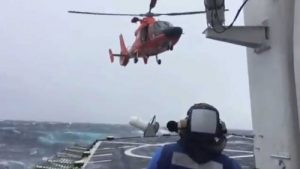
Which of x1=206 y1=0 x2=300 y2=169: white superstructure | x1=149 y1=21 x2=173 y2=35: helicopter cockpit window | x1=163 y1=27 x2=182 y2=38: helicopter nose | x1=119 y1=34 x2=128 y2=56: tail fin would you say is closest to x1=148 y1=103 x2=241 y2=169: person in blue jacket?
x1=206 y1=0 x2=300 y2=169: white superstructure

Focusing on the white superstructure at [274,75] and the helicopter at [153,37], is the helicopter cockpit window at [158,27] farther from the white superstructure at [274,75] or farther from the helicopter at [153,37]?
the white superstructure at [274,75]

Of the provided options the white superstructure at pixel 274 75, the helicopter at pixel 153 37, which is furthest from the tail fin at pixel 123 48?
the white superstructure at pixel 274 75

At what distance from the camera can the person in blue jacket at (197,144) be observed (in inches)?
112

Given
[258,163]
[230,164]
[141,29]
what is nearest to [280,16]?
[258,163]

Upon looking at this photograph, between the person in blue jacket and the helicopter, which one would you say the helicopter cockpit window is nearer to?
the helicopter

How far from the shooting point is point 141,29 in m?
18.7

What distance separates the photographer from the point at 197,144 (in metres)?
2.88

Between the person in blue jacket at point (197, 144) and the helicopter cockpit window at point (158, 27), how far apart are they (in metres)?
14.6

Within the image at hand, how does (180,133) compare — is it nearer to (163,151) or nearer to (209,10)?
(163,151)

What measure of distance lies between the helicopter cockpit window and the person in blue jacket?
14.6m

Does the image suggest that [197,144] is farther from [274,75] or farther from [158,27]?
[158,27]

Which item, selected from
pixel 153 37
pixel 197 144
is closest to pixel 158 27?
pixel 153 37

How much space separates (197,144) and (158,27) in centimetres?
1510

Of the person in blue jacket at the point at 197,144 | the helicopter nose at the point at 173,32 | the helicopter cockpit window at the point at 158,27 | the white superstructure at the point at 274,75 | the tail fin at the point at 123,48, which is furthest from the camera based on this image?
the tail fin at the point at 123,48
